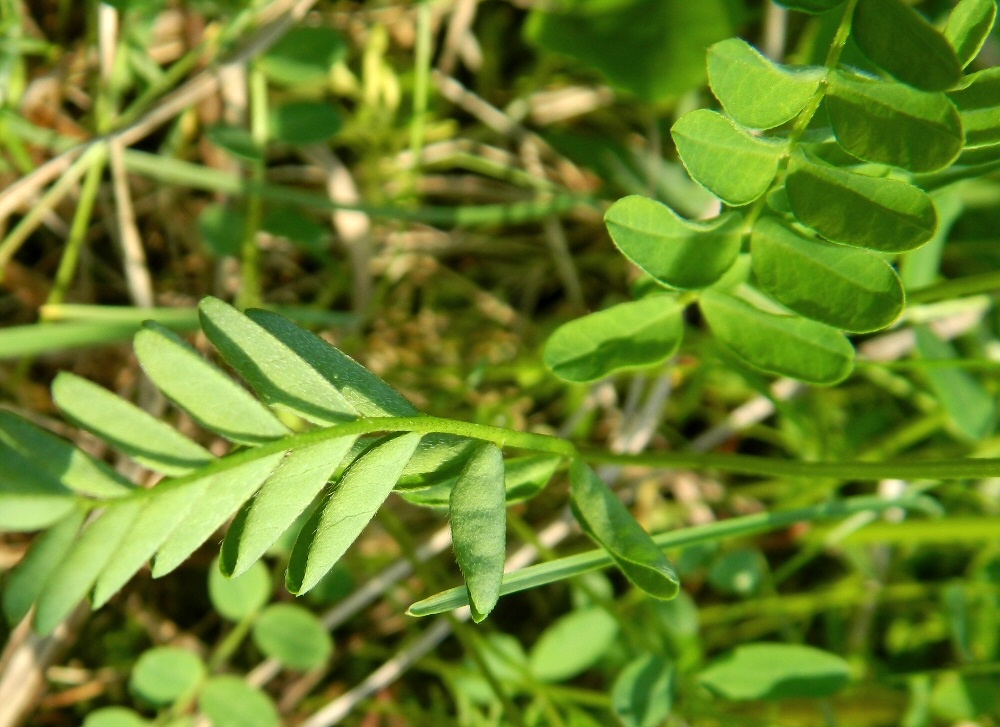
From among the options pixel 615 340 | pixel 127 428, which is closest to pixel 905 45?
pixel 615 340

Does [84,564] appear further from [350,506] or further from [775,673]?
[775,673]

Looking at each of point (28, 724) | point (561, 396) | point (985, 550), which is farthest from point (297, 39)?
point (985, 550)

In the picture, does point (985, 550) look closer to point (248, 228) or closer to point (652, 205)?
point (652, 205)

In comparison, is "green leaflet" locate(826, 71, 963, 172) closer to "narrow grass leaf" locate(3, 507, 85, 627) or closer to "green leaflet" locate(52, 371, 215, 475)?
"green leaflet" locate(52, 371, 215, 475)

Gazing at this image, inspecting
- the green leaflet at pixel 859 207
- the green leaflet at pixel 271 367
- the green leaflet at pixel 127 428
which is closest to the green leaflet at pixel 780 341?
the green leaflet at pixel 859 207

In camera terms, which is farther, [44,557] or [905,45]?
[44,557]

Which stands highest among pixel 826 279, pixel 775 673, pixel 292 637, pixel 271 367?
pixel 826 279
